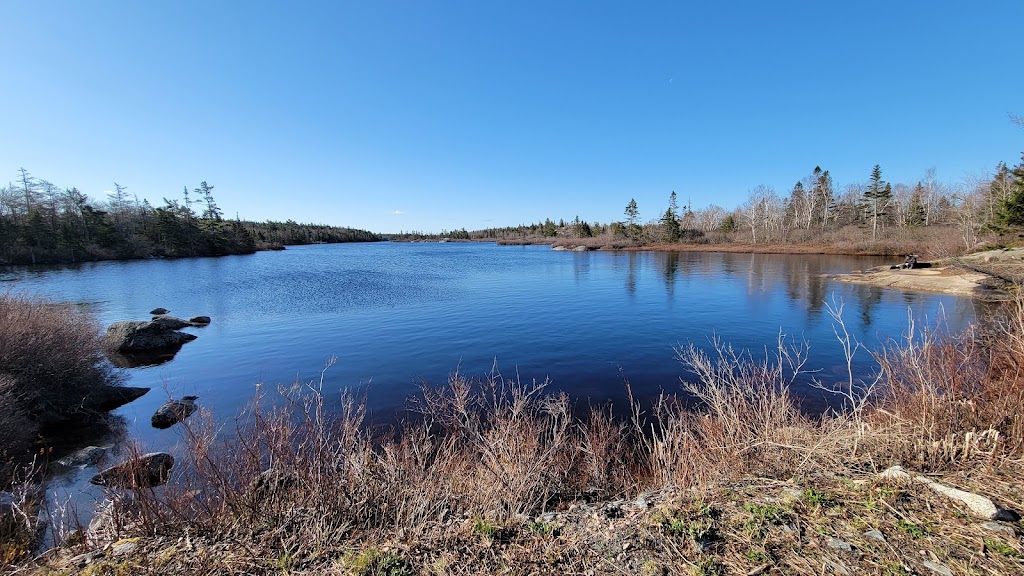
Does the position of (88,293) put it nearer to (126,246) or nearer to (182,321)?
(182,321)

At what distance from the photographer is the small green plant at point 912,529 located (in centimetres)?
282

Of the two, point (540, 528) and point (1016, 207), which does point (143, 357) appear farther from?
point (1016, 207)

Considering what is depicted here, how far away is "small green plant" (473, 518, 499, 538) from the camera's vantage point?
134 inches

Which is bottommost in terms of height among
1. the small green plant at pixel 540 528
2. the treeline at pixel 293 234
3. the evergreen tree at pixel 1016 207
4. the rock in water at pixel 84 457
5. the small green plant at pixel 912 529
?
the rock in water at pixel 84 457

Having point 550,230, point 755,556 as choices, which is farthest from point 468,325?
point 550,230

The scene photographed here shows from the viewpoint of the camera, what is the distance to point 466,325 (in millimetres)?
19484

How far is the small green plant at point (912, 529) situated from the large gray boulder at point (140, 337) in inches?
927

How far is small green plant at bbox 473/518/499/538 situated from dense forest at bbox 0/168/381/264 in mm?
80842

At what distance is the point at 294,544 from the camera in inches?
131

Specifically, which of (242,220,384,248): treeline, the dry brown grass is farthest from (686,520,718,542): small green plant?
(242,220,384,248): treeline

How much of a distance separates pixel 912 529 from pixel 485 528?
3.41 meters

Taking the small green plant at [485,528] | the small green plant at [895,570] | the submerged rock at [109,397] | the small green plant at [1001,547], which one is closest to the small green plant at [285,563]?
the small green plant at [485,528]

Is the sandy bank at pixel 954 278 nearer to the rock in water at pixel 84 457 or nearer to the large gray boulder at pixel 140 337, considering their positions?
the rock in water at pixel 84 457

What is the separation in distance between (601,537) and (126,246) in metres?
89.4
